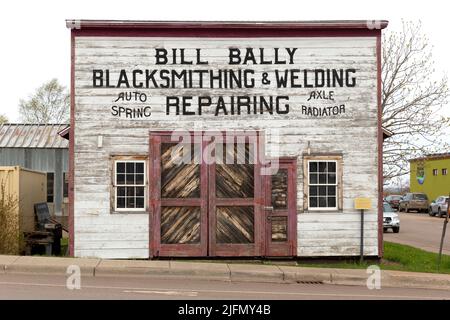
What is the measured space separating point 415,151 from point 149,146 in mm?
22107

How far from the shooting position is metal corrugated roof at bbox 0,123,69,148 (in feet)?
83.9

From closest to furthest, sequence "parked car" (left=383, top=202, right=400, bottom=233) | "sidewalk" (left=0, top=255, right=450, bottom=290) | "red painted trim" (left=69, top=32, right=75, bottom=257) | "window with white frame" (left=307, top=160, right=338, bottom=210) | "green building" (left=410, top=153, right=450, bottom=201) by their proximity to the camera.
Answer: "sidewalk" (left=0, top=255, right=450, bottom=290), "red painted trim" (left=69, top=32, right=75, bottom=257), "window with white frame" (left=307, top=160, right=338, bottom=210), "parked car" (left=383, top=202, right=400, bottom=233), "green building" (left=410, top=153, right=450, bottom=201)

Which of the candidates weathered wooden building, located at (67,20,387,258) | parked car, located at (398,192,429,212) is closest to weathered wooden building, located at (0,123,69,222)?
weathered wooden building, located at (67,20,387,258)

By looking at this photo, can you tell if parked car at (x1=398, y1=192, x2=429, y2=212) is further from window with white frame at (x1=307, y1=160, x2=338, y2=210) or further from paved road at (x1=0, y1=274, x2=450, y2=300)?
paved road at (x1=0, y1=274, x2=450, y2=300)

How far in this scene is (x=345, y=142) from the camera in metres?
14.4

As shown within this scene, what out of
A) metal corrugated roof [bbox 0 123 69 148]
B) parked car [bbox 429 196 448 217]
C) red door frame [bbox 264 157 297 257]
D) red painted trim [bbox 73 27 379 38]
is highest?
red painted trim [bbox 73 27 379 38]

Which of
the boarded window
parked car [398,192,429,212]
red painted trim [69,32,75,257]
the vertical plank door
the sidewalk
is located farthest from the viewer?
parked car [398,192,429,212]

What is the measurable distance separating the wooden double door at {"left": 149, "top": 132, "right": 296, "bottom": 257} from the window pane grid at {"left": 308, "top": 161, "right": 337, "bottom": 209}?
52 cm

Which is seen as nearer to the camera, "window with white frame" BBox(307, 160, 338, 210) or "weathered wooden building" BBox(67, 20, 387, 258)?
"weathered wooden building" BBox(67, 20, 387, 258)

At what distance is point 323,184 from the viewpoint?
1437 centimetres

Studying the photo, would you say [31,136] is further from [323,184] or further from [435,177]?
[435,177]

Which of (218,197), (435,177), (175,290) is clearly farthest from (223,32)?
(435,177)

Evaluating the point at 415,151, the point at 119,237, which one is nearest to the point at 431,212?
the point at 415,151

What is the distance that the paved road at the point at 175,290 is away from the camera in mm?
9289
